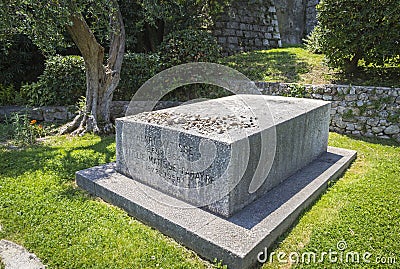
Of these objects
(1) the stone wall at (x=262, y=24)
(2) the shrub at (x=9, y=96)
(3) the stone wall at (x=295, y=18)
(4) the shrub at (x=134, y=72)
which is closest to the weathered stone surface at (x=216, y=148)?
(4) the shrub at (x=134, y=72)

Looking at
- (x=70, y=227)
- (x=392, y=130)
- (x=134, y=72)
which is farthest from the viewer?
(x=134, y=72)

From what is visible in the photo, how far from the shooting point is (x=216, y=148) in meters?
2.69

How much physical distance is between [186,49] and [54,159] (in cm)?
436

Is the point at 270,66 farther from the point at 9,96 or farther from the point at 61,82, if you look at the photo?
the point at 9,96

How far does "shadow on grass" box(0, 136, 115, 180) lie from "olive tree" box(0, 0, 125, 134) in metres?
1.03

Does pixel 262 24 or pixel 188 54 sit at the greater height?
pixel 262 24

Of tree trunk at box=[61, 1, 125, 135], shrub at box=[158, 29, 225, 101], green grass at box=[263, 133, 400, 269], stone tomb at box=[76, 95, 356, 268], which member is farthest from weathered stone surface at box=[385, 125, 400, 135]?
tree trunk at box=[61, 1, 125, 135]

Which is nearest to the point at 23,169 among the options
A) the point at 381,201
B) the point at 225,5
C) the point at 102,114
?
the point at 102,114

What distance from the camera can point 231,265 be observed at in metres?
2.29

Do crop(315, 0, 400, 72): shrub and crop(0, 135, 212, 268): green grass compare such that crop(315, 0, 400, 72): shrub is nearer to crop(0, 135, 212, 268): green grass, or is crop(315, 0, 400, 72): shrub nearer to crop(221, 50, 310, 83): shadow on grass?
crop(221, 50, 310, 83): shadow on grass

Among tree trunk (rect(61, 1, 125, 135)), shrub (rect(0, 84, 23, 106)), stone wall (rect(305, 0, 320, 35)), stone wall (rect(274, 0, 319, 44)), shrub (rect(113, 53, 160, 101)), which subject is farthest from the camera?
stone wall (rect(305, 0, 320, 35))

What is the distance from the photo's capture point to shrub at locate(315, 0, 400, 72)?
5.57 m

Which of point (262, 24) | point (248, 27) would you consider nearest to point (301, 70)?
point (248, 27)

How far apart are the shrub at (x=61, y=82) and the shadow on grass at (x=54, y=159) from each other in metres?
2.39
